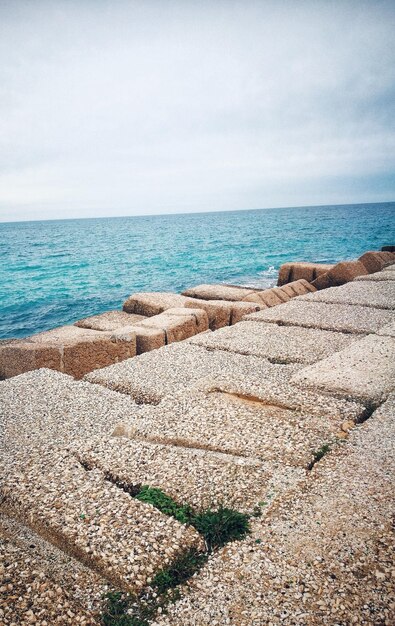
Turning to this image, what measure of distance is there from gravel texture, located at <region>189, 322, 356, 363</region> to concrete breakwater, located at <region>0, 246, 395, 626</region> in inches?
2.7

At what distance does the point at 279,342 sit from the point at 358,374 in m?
1.67

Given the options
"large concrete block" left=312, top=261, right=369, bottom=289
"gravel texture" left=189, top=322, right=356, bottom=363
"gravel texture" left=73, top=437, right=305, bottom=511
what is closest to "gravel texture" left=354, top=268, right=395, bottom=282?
"large concrete block" left=312, top=261, right=369, bottom=289

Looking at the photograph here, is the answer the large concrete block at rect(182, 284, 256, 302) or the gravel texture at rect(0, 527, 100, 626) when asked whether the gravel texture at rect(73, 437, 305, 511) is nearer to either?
the gravel texture at rect(0, 527, 100, 626)

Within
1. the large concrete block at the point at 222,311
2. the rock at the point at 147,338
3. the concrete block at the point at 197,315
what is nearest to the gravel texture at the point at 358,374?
the rock at the point at 147,338

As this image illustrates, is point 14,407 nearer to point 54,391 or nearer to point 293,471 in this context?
point 54,391

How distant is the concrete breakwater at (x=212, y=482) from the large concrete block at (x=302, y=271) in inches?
363

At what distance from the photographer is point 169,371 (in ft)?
15.5

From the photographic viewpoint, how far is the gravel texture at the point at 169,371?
4258mm

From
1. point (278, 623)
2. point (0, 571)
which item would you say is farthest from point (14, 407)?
point (278, 623)

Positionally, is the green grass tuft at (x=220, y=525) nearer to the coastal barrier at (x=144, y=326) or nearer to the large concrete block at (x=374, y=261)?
the coastal barrier at (x=144, y=326)

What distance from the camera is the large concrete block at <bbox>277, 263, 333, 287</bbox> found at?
14008mm

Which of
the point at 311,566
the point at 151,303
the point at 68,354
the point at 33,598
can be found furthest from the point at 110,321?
the point at 311,566

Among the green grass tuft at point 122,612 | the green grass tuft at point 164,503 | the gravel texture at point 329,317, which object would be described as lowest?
Answer: the green grass tuft at point 122,612

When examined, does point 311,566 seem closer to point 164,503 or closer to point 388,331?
point 164,503
